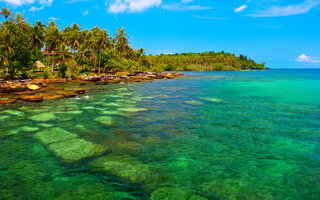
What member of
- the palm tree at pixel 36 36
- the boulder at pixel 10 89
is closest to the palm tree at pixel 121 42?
the palm tree at pixel 36 36

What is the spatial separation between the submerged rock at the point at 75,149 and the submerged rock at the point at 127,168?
0.84 m

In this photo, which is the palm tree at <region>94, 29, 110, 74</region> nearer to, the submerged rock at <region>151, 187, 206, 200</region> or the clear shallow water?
the clear shallow water

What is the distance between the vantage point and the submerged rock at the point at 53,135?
35.9ft

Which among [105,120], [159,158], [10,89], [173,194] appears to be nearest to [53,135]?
[105,120]

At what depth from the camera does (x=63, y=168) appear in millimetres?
7863

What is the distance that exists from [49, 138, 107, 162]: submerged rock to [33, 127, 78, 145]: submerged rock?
2.12ft

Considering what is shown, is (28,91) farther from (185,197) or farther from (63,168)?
(185,197)

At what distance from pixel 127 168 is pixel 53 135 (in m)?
6.20

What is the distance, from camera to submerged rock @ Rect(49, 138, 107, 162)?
8914 mm

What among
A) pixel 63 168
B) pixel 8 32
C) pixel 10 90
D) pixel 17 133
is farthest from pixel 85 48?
pixel 63 168

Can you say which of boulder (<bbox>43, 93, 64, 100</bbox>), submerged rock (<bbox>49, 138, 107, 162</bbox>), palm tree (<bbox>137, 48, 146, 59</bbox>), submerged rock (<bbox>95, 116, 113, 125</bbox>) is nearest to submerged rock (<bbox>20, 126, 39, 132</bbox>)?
submerged rock (<bbox>49, 138, 107, 162</bbox>)

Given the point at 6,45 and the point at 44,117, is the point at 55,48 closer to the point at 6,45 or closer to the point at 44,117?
the point at 6,45

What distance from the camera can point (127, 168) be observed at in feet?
25.8

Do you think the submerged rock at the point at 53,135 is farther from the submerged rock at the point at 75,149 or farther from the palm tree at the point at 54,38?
the palm tree at the point at 54,38
